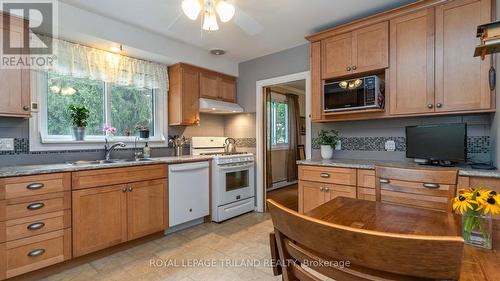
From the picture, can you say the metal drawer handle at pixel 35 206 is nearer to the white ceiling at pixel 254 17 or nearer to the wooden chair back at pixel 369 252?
the white ceiling at pixel 254 17

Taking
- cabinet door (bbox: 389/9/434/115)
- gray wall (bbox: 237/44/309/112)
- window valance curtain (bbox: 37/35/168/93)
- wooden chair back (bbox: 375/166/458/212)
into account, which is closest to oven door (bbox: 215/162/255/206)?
gray wall (bbox: 237/44/309/112)

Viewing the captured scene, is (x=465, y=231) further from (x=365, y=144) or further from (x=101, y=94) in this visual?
(x=101, y=94)

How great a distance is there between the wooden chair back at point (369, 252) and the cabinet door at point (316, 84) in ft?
8.02

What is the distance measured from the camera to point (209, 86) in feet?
12.3

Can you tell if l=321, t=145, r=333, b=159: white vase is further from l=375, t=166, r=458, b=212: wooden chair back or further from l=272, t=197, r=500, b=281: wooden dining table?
l=272, t=197, r=500, b=281: wooden dining table

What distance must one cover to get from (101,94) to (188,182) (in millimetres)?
1525

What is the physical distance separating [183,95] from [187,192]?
135 cm

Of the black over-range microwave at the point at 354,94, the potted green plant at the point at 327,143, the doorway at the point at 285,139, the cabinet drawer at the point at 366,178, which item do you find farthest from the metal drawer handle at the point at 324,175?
the doorway at the point at 285,139

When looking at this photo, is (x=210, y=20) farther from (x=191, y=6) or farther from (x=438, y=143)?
(x=438, y=143)

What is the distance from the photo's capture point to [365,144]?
9.53 ft

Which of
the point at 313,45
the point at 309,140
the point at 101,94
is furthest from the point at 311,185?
the point at 101,94

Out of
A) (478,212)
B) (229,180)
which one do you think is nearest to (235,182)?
(229,180)

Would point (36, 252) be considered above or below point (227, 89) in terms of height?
below

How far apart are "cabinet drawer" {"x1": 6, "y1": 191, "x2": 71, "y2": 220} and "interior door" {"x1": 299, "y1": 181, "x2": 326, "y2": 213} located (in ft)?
7.58
